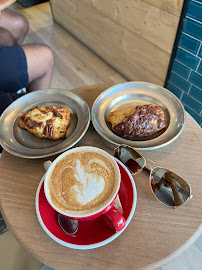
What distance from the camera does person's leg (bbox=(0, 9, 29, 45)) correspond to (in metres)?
1.41

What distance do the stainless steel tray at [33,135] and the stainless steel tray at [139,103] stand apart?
0.05 meters

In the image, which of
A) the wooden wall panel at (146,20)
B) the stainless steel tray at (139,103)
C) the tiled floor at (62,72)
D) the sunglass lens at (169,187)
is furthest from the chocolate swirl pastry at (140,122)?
the wooden wall panel at (146,20)

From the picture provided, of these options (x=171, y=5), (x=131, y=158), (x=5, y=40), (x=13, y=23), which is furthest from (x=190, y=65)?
(x=13, y=23)

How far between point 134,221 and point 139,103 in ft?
1.35

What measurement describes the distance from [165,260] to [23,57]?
99 cm

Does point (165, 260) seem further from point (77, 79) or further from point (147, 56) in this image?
point (77, 79)

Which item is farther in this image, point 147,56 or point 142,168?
point 147,56

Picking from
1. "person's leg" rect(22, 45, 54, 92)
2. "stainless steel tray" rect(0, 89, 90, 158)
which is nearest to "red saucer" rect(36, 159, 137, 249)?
"stainless steel tray" rect(0, 89, 90, 158)

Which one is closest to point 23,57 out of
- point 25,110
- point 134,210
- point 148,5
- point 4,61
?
point 4,61

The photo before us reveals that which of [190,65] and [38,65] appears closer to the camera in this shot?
[38,65]

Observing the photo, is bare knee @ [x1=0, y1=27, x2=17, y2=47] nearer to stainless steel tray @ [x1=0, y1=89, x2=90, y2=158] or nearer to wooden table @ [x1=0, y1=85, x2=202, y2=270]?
stainless steel tray @ [x1=0, y1=89, x2=90, y2=158]

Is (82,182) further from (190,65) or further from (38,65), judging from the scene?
(190,65)

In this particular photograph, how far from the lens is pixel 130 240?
518mm

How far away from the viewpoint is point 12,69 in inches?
40.5
